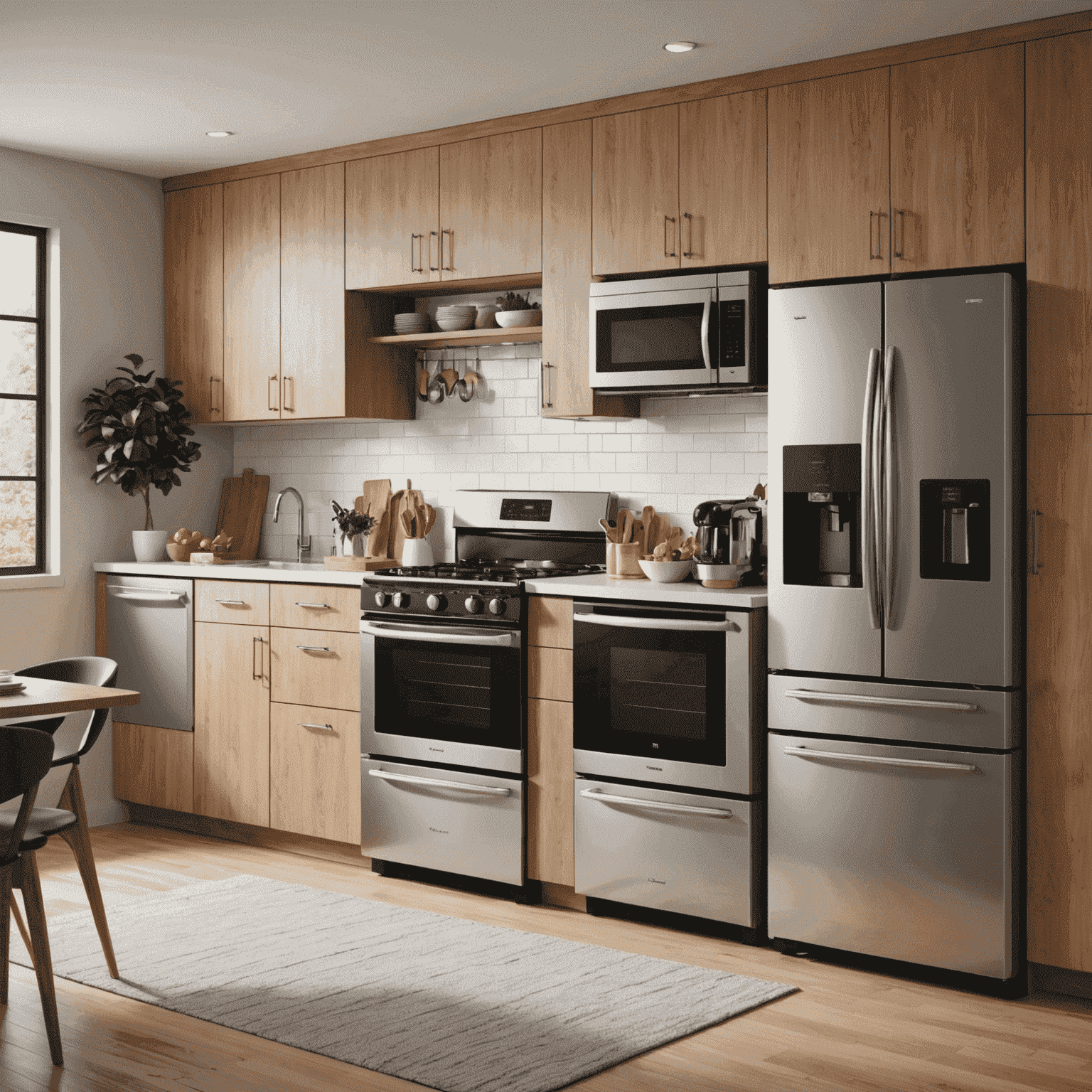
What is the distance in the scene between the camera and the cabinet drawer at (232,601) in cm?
512

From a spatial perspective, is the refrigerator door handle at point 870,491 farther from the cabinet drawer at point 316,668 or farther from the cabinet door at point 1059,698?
the cabinet drawer at point 316,668

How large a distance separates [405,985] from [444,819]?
0.95 m

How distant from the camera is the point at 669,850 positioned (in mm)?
4121

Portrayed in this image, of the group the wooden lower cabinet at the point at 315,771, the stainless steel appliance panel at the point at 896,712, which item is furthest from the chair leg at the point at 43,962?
the stainless steel appliance panel at the point at 896,712

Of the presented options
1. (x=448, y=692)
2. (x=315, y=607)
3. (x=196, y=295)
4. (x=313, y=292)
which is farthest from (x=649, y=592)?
(x=196, y=295)

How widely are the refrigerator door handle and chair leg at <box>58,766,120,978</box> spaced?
219 cm

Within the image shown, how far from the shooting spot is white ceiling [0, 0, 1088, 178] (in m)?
3.66

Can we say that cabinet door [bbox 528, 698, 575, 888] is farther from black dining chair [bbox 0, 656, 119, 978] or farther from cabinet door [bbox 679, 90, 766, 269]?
cabinet door [bbox 679, 90, 766, 269]

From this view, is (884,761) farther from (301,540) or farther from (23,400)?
(23,400)

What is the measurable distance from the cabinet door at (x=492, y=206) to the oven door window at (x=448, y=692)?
1.35 m

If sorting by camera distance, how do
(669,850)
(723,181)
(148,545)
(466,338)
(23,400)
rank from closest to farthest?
(669,850), (723,181), (466,338), (23,400), (148,545)

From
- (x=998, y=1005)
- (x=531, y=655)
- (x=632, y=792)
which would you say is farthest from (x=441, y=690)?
(x=998, y=1005)

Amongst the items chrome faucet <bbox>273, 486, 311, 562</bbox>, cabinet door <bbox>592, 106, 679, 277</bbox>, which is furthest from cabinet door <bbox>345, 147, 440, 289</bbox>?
chrome faucet <bbox>273, 486, 311, 562</bbox>

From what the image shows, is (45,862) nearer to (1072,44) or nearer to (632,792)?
(632,792)
